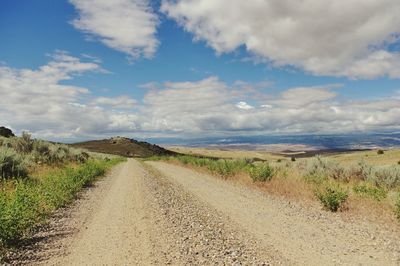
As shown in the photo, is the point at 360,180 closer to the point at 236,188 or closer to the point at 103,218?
the point at 236,188

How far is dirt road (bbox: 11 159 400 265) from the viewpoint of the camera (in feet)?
30.3

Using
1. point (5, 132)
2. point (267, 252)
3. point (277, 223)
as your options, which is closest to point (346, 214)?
point (277, 223)

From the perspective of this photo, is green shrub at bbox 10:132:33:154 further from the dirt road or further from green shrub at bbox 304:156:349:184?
green shrub at bbox 304:156:349:184

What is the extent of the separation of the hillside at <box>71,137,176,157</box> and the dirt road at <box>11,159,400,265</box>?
113900 mm

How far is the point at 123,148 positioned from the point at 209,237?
5177 inches

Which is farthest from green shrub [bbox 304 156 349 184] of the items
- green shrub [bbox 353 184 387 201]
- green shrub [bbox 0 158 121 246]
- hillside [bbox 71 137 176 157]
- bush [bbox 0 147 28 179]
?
hillside [bbox 71 137 176 157]

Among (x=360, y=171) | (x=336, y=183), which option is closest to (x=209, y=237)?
(x=336, y=183)

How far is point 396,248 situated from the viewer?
10172 mm

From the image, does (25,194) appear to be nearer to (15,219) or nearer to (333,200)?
(15,219)

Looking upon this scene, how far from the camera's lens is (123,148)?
13975 centimetres

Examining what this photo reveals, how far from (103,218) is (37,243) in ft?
12.4

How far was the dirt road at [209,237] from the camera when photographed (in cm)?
925

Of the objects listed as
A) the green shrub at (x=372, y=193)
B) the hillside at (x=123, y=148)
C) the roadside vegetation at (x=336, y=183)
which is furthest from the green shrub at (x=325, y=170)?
the hillside at (x=123, y=148)

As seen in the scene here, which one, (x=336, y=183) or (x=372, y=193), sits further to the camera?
(x=336, y=183)
